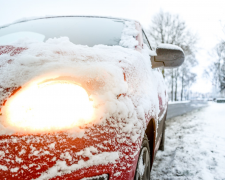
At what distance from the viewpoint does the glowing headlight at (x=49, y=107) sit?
89cm

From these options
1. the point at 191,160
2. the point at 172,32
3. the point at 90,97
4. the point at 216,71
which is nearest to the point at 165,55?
the point at 90,97

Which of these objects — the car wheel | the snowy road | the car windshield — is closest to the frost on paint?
the car wheel

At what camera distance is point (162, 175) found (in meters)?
2.58

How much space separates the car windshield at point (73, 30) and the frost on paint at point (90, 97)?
0.75 meters

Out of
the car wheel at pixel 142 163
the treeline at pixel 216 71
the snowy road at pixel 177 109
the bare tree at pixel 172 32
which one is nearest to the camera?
the car wheel at pixel 142 163

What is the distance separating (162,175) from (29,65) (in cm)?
229

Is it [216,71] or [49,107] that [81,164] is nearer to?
[49,107]

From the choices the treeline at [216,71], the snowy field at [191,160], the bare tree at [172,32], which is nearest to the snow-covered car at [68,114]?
the snowy field at [191,160]

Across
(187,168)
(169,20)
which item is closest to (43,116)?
(187,168)

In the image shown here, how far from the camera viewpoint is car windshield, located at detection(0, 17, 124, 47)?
205cm

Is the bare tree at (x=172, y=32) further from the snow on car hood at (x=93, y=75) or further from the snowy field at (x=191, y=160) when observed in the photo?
the snow on car hood at (x=93, y=75)

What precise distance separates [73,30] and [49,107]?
1.52 m

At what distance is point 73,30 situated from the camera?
7.36ft

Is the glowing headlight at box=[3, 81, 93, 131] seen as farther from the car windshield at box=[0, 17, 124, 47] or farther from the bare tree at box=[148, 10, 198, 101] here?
the bare tree at box=[148, 10, 198, 101]
